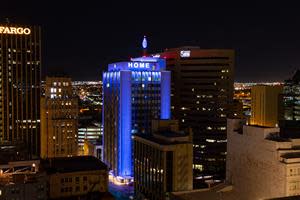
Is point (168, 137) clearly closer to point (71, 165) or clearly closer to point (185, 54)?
point (71, 165)

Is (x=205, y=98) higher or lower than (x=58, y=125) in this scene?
higher

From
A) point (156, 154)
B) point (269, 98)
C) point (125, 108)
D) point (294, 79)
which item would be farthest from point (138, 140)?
point (294, 79)

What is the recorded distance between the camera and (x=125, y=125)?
8688 cm

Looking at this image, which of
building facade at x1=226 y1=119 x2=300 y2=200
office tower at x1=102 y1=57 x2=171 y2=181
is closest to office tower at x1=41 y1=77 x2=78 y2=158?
office tower at x1=102 y1=57 x2=171 y2=181

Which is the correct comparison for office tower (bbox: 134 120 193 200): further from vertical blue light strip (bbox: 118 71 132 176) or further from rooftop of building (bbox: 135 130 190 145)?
vertical blue light strip (bbox: 118 71 132 176)

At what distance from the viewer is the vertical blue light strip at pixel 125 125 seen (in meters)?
86.5

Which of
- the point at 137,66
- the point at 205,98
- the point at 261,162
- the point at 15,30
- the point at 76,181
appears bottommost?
the point at 76,181

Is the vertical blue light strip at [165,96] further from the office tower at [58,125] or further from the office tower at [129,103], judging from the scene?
the office tower at [58,125]

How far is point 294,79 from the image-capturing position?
15475 centimetres

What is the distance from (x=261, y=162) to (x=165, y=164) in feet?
46.3

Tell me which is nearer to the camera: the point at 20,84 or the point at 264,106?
the point at 20,84

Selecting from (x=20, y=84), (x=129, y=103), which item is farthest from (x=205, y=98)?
(x=20, y=84)

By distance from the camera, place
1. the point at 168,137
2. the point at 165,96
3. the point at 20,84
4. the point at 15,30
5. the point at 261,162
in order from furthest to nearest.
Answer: the point at 20,84 → the point at 15,30 → the point at 165,96 → the point at 168,137 → the point at 261,162

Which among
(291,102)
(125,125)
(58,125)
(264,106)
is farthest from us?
(291,102)
